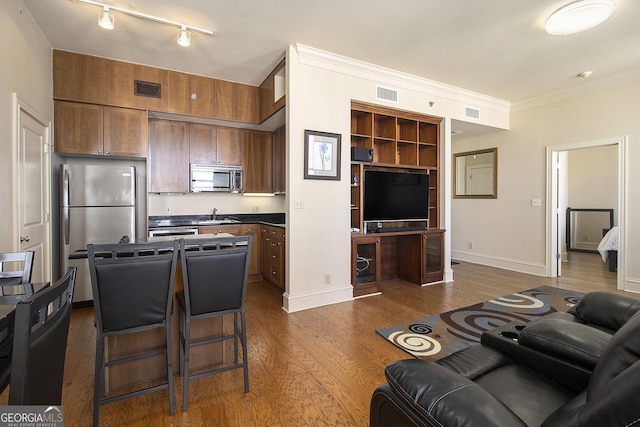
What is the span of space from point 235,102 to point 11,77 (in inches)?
90.9

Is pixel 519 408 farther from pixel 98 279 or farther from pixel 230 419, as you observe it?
pixel 98 279

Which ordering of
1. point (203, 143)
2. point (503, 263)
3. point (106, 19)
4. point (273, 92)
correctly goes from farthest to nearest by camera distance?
point (503, 263) → point (203, 143) → point (273, 92) → point (106, 19)

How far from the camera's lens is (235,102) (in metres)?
4.29

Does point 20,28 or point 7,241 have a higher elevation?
point 20,28

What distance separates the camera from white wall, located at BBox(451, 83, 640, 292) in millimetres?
4160

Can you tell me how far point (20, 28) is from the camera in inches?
102

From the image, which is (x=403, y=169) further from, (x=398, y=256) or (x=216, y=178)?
(x=216, y=178)

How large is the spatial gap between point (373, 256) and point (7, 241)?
3662 millimetres

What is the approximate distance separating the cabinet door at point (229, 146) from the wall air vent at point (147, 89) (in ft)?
3.17

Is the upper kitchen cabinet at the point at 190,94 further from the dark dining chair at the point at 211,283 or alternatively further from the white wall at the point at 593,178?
the white wall at the point at 593,178

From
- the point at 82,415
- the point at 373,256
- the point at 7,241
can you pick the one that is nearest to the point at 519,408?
the point at 82,415

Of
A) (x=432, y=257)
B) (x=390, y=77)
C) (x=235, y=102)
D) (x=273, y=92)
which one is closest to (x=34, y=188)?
(x=235, y=102)

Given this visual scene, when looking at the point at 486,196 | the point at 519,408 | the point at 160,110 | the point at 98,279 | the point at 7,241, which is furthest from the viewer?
the point at 486,196

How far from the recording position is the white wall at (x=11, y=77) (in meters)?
2.31
